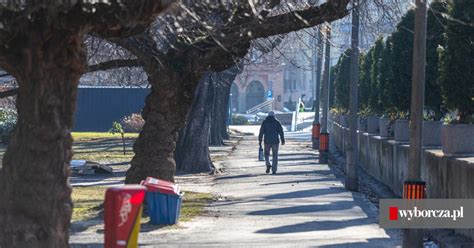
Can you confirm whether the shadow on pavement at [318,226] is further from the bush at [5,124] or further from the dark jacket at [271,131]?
the bush at [5,124]

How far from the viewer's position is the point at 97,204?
61.9 feet

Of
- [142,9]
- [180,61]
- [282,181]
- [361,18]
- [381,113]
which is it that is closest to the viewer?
[142,9]

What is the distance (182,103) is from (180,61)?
0.82 m

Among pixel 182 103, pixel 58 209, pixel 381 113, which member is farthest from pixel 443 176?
pixel 381 113

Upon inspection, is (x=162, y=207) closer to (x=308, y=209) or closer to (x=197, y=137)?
(x=308, y=209)

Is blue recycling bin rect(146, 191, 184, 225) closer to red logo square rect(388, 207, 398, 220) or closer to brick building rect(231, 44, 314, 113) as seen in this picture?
red logo square rect(388, 207, 398, 220)

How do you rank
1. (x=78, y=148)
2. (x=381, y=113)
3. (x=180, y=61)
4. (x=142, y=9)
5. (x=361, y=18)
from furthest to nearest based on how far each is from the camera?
1. (x=78, y=148)
2. (x=381, y=113)
3. (x=361, y=18)
4. (x=180, y=61)
5. (x=142, y=9)

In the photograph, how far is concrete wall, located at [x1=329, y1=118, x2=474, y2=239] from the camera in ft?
45.9

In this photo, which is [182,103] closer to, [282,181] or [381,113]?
[282,181]

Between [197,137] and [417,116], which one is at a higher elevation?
[417,116]

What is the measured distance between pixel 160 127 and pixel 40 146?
8.31 metres

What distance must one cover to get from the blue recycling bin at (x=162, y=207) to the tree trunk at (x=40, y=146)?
649 centimetres

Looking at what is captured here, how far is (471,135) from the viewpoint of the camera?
51.1 feet

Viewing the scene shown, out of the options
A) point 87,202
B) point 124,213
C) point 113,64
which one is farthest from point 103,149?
point 124,213
